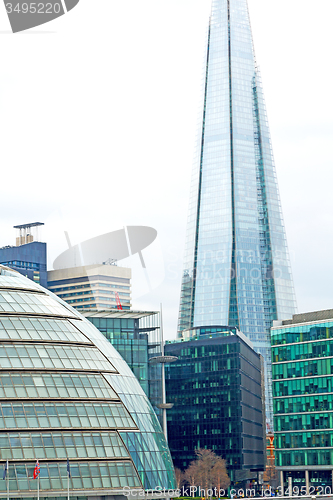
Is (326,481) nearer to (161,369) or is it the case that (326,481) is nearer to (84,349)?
(161,369)

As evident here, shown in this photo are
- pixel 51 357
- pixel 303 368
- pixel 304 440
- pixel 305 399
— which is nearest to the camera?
pixel 51 357

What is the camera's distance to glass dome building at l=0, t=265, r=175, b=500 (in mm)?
83750

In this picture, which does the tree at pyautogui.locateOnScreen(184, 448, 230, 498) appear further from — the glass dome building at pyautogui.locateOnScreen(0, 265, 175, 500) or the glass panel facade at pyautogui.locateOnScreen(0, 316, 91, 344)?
the glass panel facade at pyautogui.locateOnScreen(0, 316, 91, 344)

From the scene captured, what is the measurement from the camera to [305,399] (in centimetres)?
18138

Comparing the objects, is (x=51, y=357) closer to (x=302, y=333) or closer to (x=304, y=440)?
(x=302, y=333)

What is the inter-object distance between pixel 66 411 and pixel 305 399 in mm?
102395

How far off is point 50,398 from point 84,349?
8.32m

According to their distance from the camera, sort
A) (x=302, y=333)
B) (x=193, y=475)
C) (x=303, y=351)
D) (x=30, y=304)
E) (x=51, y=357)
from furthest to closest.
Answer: (x=193, y=475)
(x=302, y=333)
(x=303, y=351)
(x=30, y=304)
(x=51, y=357)

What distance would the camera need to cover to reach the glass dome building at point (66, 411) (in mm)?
83750

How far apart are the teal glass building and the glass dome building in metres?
86.3

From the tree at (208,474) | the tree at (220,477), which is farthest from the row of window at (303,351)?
the tree at (208,474)

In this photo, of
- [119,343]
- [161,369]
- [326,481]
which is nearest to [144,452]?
[119,343]

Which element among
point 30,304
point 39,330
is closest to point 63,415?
point 39,330

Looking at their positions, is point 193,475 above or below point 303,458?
below
